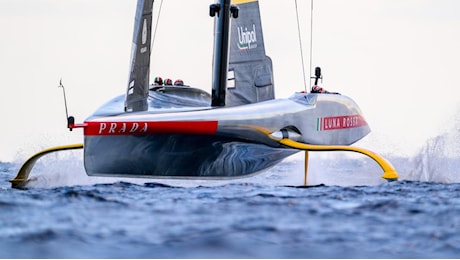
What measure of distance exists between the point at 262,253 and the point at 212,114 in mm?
6143

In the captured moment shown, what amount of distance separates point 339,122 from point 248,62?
182 cm

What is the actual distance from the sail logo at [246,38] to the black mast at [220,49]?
1838 mm

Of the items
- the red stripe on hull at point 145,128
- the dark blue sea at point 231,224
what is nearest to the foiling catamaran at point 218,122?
the red stripe on hull at point 145,128

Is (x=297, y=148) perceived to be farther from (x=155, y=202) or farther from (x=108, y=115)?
(x=155, y=202)

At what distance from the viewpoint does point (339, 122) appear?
1397 centimetres

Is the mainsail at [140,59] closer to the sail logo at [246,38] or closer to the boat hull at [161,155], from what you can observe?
the boat hull at [161,155]

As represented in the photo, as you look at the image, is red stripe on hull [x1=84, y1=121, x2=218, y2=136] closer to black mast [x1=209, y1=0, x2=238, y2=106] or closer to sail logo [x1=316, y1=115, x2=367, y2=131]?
black mast [x1=209, y1=0, x2=238, y2=106]

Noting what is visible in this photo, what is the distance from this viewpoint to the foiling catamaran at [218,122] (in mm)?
10859

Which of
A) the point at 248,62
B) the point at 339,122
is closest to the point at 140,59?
the point at 248,62

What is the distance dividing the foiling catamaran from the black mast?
1cm

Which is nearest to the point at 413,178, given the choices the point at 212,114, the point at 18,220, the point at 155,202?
the point at 212,114

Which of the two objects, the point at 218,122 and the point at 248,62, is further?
the point at 248,62

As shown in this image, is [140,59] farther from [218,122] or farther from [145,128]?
[218,122]

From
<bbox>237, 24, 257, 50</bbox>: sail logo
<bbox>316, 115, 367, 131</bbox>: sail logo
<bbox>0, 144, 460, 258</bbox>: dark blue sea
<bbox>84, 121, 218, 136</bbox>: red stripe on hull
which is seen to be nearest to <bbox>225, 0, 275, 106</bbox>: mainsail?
<bbox>237, 24, 257, 50</bbox>: sail logo
